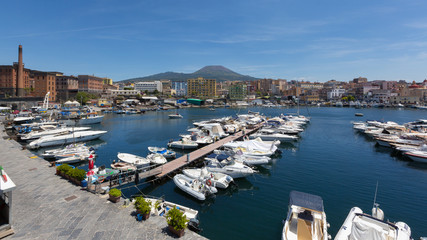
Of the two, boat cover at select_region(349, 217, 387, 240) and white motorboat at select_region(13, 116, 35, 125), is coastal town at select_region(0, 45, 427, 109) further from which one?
boat cover at select_region(349, 217, 387, 240)

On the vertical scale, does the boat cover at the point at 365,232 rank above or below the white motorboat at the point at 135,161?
above

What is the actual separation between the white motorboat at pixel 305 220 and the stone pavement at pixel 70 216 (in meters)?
4.55

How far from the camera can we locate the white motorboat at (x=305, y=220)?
404 inches

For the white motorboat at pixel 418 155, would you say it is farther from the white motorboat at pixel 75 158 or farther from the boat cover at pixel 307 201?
the white motorboat at pixel 75 158

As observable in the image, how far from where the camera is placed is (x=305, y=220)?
11.0 metres

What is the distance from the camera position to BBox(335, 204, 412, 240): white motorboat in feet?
31.6

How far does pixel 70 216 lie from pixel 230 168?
1263 centimetres

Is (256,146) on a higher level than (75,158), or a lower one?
higher

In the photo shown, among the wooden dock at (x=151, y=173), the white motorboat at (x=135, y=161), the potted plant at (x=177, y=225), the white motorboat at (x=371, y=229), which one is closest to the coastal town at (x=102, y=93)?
the white motorboat at (x=135, y=161)

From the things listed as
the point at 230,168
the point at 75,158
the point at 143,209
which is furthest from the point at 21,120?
the point at 143,209

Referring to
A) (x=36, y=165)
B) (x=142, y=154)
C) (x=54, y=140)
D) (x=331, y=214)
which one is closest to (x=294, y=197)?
(x=331, y=214)

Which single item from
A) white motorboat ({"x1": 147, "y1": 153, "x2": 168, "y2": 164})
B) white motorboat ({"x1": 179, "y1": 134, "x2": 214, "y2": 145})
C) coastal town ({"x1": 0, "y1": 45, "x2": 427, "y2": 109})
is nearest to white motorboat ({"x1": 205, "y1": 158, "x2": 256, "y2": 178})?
white motorboat ({"x1": 147, "y1": 153, "x2": 168, "y2": 164})

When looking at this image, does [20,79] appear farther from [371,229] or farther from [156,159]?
[371,229]

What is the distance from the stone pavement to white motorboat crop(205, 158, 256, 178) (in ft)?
32.6
